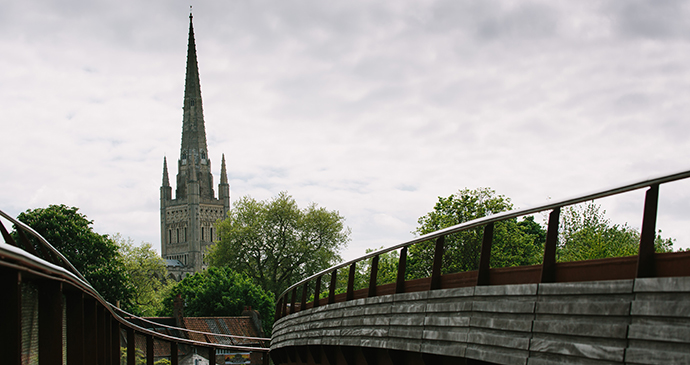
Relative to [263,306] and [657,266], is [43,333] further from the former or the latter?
[263,306]

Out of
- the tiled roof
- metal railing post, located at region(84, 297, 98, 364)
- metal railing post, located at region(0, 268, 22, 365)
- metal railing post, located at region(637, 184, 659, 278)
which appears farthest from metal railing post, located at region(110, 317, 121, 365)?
the tiled roof

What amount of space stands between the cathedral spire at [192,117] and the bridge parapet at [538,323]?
145 meters

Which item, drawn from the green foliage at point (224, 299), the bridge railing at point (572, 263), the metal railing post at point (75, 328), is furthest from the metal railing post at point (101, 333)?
the green foliage at point (224, 299)

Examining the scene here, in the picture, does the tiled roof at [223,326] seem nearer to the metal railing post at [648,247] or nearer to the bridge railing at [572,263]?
the bridge railing at [572,263]

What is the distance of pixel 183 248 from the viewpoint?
163 meters

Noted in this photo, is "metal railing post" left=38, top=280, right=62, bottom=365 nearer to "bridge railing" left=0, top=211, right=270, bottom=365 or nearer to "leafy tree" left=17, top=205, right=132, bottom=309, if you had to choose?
"bridge railing" left=0, top=211, right=270, bottom=365

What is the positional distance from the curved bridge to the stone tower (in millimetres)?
146081

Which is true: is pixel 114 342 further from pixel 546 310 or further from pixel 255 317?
pixel 255 317

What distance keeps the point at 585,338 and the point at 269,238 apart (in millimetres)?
65272

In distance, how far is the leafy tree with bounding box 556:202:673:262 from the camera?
25031mm

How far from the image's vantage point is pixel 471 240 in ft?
98.2

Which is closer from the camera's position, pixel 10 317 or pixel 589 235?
pixel 10 317

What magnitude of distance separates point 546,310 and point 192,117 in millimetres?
150720

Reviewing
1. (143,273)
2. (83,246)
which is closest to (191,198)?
(143,273)
